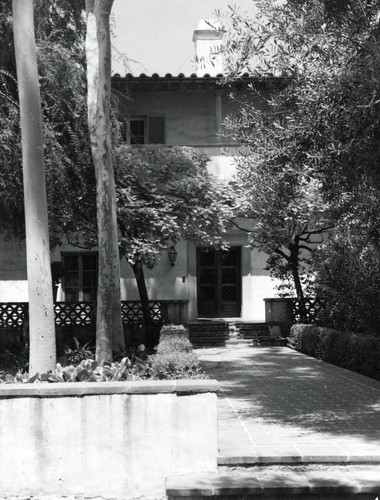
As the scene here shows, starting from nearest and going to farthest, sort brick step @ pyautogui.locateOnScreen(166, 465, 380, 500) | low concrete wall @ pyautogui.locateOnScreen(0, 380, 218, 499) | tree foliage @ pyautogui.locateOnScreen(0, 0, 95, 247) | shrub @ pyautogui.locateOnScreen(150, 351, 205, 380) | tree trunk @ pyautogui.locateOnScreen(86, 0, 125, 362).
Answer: brick step @ pyautogui.locateOnScreen(166, 465, 380, 500), low concrete wall @ pyautogui.locateOnScreen(0, 380, 218, 499), shrub @ pyautogui.locateOnScreen(150, 351, 205, 380), tree trunk @ pyautogui.locateOnScreen(86, 0, 125, 362), tree foliage @ pyautogui.locateOnScreen(0, 0, 95, 247)

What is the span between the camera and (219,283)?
2297 centimetres

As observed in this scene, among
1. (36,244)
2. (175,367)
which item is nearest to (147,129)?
(36,244)

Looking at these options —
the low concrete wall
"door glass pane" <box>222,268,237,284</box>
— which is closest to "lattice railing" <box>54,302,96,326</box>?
"door glass pane" <box>222,268,237,284</box>

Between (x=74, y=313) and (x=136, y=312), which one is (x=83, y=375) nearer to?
(x=74, y=313)

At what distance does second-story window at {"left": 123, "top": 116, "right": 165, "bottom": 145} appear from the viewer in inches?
882

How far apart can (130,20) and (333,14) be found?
249 inches

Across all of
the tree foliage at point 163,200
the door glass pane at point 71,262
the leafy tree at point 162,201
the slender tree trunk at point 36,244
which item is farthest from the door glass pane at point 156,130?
the slender tree trunk at point 36,244

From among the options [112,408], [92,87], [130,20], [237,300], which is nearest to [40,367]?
[112,408]

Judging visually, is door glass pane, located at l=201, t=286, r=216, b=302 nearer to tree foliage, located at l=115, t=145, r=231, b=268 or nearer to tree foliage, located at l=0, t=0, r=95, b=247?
tree foliage, located at l=115, t=145, r=231, b=268

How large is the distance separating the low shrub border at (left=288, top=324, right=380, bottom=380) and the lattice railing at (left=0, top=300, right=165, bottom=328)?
3890 millimetres

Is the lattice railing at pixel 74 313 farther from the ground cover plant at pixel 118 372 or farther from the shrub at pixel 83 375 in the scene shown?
the shrub at pixel 83 375

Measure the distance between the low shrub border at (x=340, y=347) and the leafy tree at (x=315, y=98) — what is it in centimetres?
364

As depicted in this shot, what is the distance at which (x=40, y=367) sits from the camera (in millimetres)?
7895

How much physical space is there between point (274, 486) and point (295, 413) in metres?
3.10
